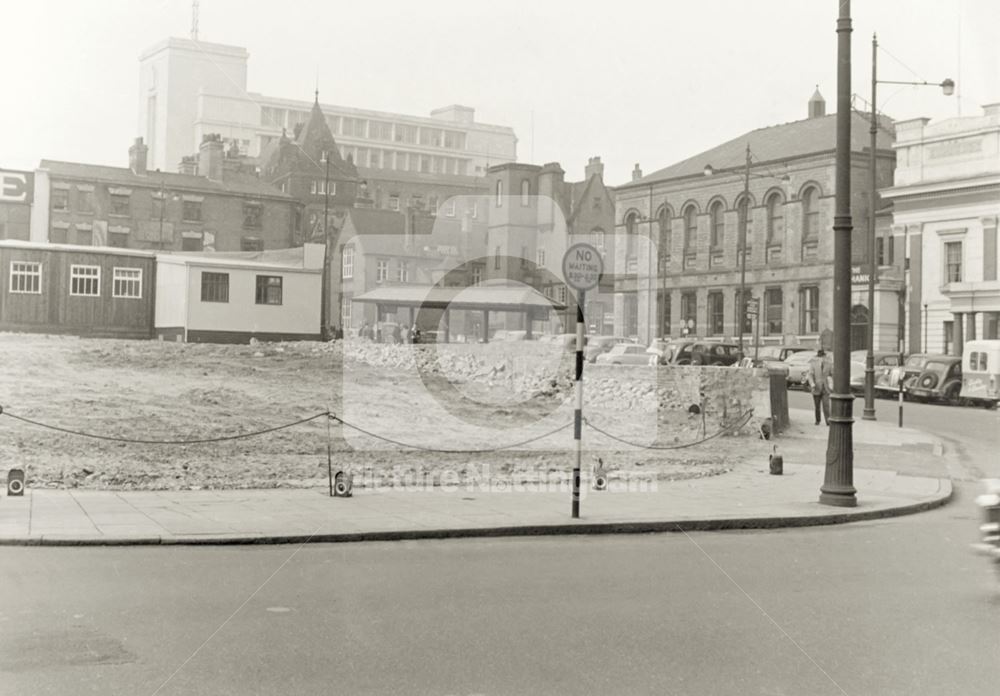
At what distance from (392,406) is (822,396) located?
10999mm

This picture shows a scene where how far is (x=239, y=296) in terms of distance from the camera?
18.7m

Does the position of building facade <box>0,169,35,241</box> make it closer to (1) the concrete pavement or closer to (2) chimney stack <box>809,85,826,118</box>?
(1) the concrete pavement

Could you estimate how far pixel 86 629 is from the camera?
604 cm

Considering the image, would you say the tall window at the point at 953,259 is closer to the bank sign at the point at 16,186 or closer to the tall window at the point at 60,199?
the bank sign at the point at 16,186

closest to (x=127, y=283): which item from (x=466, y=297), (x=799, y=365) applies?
(x=466, y=297)

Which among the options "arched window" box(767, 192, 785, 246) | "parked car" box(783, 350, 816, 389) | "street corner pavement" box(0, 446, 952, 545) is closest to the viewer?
"street corner pavement" box(0, 446, 952, 545)

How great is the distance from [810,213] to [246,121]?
12375mm

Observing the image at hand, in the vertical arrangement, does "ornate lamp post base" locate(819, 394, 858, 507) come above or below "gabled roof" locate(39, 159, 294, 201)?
below

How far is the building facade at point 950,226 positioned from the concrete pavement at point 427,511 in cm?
263

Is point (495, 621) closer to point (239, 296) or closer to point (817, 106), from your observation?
point (239, 296)

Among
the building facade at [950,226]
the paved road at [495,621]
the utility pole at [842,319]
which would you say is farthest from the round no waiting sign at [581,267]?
the building facade at [950,226]

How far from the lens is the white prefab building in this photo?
17.0 meters

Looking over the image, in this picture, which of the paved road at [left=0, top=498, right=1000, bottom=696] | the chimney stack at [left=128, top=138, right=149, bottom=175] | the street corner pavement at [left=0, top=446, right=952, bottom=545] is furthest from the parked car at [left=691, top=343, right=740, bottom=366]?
the paved road at [left=0, top=498, right=1000, bottom=696]

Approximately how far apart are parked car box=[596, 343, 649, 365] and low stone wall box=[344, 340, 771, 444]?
1.17 ft
